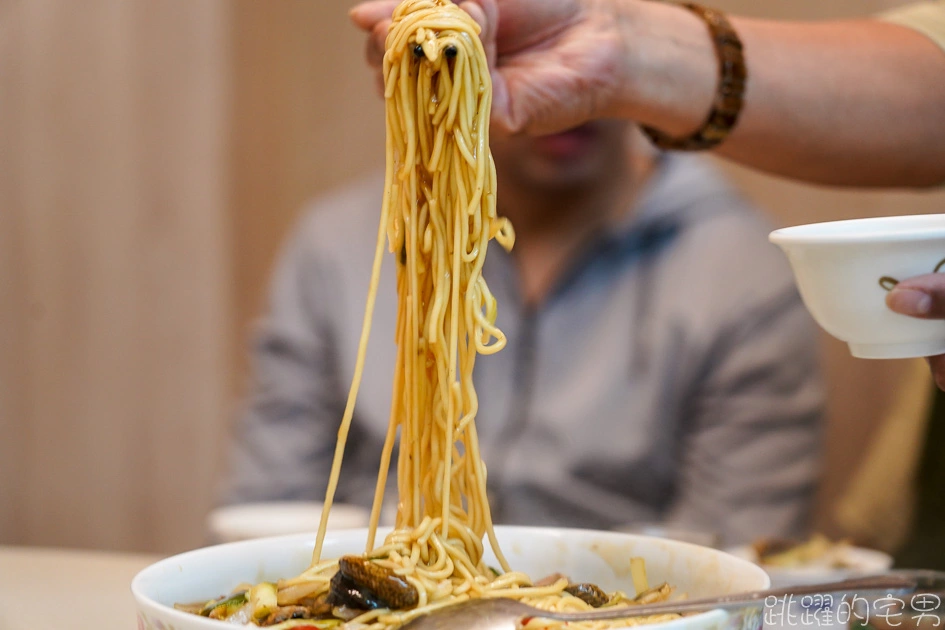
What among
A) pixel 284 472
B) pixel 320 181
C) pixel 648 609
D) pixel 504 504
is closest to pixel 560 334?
pixel 504 504

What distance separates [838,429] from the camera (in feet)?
7.57

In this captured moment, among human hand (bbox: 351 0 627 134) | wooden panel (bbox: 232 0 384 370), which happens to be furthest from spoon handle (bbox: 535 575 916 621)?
wooden panel (bbox: 232 0 384 370)

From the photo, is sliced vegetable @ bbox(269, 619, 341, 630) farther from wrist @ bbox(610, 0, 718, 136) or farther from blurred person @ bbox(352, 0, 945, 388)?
wrist @ bbox(610, 0, 718, 136)

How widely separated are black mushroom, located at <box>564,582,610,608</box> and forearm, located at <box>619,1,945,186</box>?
543mm

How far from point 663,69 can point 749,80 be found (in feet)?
0.37

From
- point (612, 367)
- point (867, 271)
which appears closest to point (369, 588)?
point (867, 271)

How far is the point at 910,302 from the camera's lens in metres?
0.67

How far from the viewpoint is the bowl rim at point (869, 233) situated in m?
0.64

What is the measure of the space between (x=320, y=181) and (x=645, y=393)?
1.39m

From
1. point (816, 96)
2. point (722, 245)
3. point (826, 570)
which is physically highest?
point (816, 96)

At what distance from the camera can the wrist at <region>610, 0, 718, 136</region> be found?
0.99 meters

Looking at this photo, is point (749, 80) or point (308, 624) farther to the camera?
point (749, 80)

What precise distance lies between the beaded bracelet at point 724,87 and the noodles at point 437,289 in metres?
0.42

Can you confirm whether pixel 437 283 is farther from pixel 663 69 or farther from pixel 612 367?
pixel 612 367
